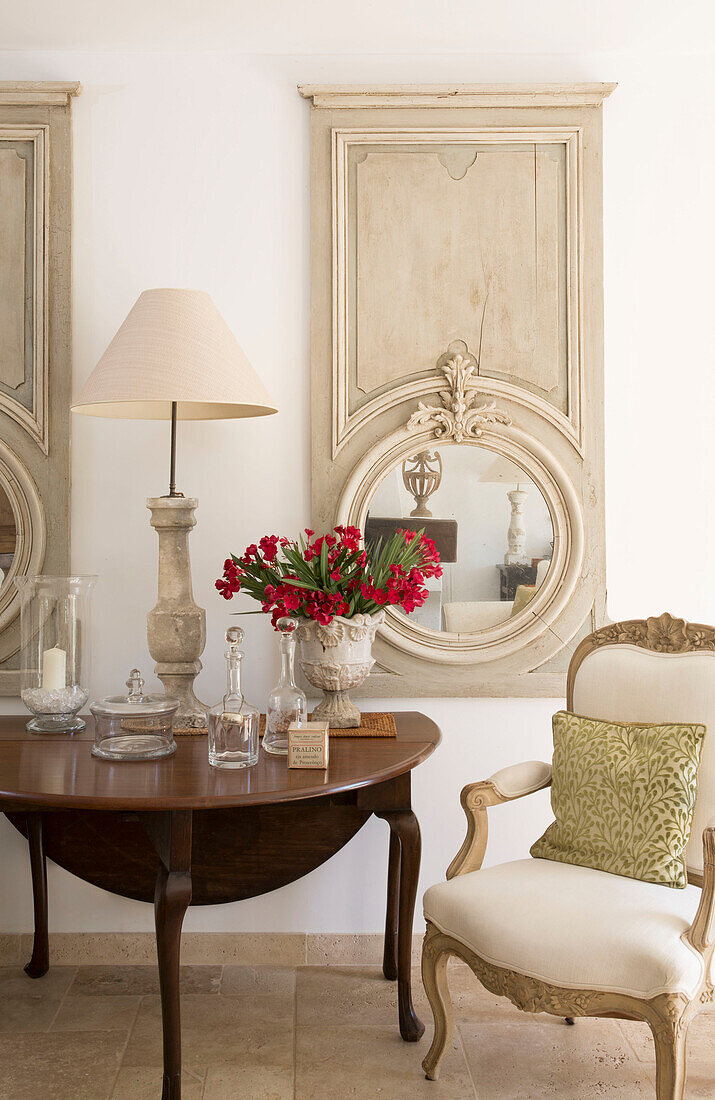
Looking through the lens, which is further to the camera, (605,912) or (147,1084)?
(147,1084)

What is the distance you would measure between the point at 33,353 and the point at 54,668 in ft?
3.18

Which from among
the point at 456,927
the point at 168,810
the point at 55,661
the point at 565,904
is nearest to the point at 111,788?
the point at 168,810

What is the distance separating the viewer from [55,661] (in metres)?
2.20

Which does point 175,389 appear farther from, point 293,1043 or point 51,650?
point 293,1043

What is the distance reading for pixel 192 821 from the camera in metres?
2.11

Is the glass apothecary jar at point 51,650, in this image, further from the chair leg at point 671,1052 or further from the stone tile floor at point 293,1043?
the chair leg at point 671,1052

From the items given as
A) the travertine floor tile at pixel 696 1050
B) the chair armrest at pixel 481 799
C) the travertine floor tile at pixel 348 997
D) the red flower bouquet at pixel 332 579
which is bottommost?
the travertine floor tile at pixel 696 1050

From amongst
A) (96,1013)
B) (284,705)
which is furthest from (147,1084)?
(284,705)

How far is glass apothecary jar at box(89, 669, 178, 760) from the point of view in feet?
6.52

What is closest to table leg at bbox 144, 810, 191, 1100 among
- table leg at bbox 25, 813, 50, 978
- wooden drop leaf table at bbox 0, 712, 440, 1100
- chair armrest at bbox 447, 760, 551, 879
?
wooden drop leaf table at bbox 0, 712, 440, 1100

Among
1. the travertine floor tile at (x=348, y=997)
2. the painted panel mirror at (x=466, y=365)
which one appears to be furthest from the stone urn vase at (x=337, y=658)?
the travertine floor tile at (x=348, y=997)

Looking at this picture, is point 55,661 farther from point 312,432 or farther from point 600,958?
point 600,958

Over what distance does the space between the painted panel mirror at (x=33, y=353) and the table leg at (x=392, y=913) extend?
4.01ft

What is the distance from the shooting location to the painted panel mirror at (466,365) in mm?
2533
